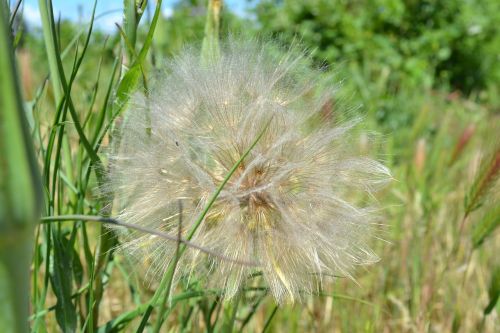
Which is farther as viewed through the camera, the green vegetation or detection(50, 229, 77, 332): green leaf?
detection(50, 229, 77, 332): green leaf

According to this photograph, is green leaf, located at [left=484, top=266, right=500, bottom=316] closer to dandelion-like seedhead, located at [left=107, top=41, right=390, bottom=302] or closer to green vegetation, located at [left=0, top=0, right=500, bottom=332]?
green vegetation, located at [left=0, top=0, right=500, bottom=332]

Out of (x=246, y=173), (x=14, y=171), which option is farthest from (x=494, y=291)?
(x=14, y=171)

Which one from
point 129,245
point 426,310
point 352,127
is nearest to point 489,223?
point 426,310

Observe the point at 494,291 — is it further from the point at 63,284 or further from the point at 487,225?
the point at 63,284

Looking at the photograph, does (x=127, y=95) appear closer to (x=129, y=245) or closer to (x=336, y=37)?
(x=129, y=245)

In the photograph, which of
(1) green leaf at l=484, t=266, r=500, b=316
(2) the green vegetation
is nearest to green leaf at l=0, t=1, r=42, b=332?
(2) the green vegetation
